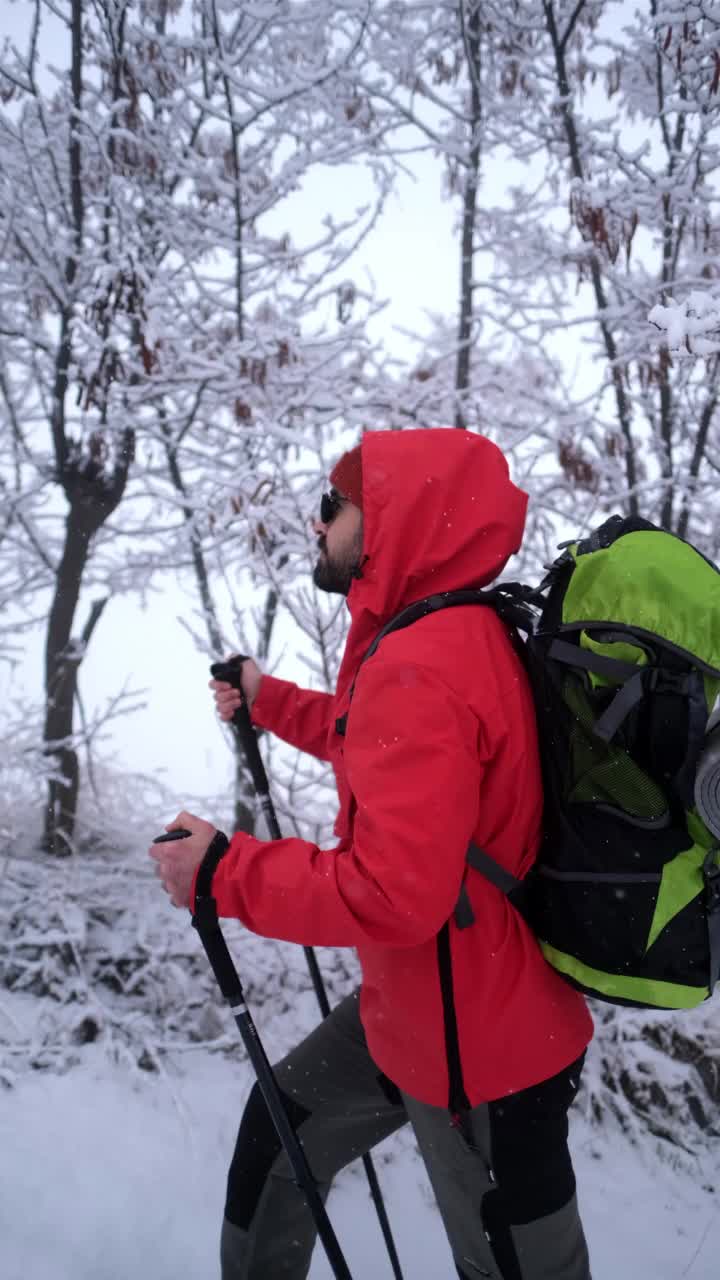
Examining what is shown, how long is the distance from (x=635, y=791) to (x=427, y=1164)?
3.43 ft

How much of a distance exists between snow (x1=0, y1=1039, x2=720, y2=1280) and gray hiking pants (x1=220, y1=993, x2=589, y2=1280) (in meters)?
0.88

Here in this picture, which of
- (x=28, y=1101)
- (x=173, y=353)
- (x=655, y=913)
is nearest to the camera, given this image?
(x=655, y=913)

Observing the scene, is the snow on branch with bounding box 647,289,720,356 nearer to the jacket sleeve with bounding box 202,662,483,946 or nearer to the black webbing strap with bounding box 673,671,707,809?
the black webbing strap with bounding box 673,671,707,809

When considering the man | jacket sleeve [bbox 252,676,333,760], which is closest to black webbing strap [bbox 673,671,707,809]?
the man

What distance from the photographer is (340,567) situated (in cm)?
187

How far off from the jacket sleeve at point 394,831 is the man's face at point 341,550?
Result: 48 cm

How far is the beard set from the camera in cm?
184

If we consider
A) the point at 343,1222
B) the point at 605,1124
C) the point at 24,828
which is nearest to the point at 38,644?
the point at 24,828

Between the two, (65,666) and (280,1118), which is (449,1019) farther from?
(65,666)

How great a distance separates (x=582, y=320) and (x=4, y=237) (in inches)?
140

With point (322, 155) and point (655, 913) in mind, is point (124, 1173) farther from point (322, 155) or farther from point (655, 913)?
point (322, 155)

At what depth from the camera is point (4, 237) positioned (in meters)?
4.46

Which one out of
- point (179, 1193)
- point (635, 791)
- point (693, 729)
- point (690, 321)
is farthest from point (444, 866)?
point (179, 1193)

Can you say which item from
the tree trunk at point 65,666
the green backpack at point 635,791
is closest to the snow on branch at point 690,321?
the green backpack at point 635,791
